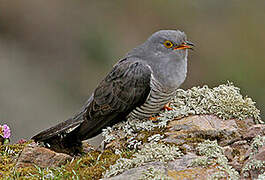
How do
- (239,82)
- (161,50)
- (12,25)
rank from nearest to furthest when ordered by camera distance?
1. (161,50)
2. (239,82)
3. (12,25)

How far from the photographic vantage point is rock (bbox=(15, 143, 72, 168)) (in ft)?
14.8

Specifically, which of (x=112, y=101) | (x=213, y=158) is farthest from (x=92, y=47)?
(x=213, y=158)

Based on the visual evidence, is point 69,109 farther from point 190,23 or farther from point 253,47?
point 253,47

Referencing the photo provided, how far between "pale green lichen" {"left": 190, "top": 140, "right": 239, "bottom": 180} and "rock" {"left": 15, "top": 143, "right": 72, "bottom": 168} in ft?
4.56

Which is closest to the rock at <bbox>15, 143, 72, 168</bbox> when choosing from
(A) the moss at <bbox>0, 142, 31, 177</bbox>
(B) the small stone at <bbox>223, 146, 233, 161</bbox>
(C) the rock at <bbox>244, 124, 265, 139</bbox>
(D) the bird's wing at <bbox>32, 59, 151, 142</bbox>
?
(A) the moss at <bbox>0, 142, 31, 177</bbox>

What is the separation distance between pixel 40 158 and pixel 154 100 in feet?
4.45

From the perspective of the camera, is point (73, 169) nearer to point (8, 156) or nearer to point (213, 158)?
point (8, 156)

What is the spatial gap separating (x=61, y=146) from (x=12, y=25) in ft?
26.1

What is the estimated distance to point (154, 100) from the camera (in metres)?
4.97

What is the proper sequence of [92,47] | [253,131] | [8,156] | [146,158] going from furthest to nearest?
[92,47] < [8,156] < [253,131] < [146,158]

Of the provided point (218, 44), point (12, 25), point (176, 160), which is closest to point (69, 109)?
point (12, 25)

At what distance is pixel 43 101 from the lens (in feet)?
34.8

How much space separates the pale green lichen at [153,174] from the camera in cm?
348

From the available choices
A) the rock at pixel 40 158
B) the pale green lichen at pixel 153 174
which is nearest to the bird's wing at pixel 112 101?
the rock at pixel 40 158
